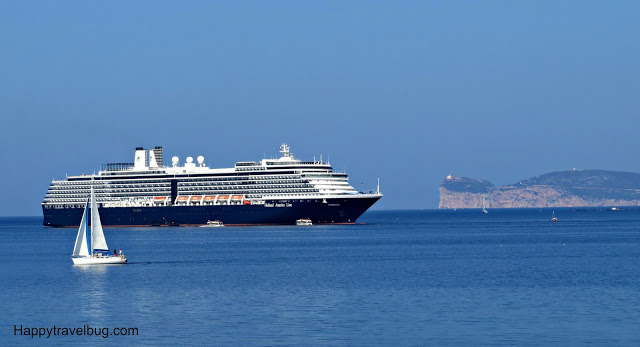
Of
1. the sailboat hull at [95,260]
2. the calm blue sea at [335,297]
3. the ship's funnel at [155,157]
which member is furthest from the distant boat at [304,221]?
the sailboat hull at [95,260]

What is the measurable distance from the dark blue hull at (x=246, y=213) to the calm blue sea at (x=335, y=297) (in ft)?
173

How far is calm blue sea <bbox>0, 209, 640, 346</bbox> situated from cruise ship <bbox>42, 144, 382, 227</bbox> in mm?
52758

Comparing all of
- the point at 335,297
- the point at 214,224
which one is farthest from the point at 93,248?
the point at 214,224

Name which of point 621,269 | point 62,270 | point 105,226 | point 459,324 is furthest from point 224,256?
point 105,226

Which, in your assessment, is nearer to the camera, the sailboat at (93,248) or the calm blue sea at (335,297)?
the calm blue sea at (335,297)

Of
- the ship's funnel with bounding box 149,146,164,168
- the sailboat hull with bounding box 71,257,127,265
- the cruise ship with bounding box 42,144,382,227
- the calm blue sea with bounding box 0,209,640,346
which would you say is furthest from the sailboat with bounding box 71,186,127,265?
the ship's funnel with bounding box 149,146,164,168

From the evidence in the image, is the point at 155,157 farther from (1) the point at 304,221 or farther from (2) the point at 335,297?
(2) the point at 335,297

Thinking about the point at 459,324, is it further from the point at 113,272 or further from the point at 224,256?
the point at 224,256

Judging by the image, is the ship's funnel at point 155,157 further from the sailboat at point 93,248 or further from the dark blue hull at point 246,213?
the sailboat at point 93,248

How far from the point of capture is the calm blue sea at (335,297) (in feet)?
114

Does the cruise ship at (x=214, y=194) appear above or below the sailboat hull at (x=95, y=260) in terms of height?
above

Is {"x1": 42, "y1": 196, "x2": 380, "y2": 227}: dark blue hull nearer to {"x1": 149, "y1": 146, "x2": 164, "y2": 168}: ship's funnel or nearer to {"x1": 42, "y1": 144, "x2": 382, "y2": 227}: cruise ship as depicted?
{"x1": 42, "y1": 144, "x2": 382, "y2": 227}: cruise ship

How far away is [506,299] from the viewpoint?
144 feet

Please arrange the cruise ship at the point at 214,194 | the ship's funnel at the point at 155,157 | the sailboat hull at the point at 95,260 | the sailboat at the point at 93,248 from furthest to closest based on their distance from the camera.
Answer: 1. the ship's funnel at the point at 155,157
2. the cruise ship at the point at 214,194
3. the sailboat at the point at 93,248
4. the sailboat hull at the point at 95,260
